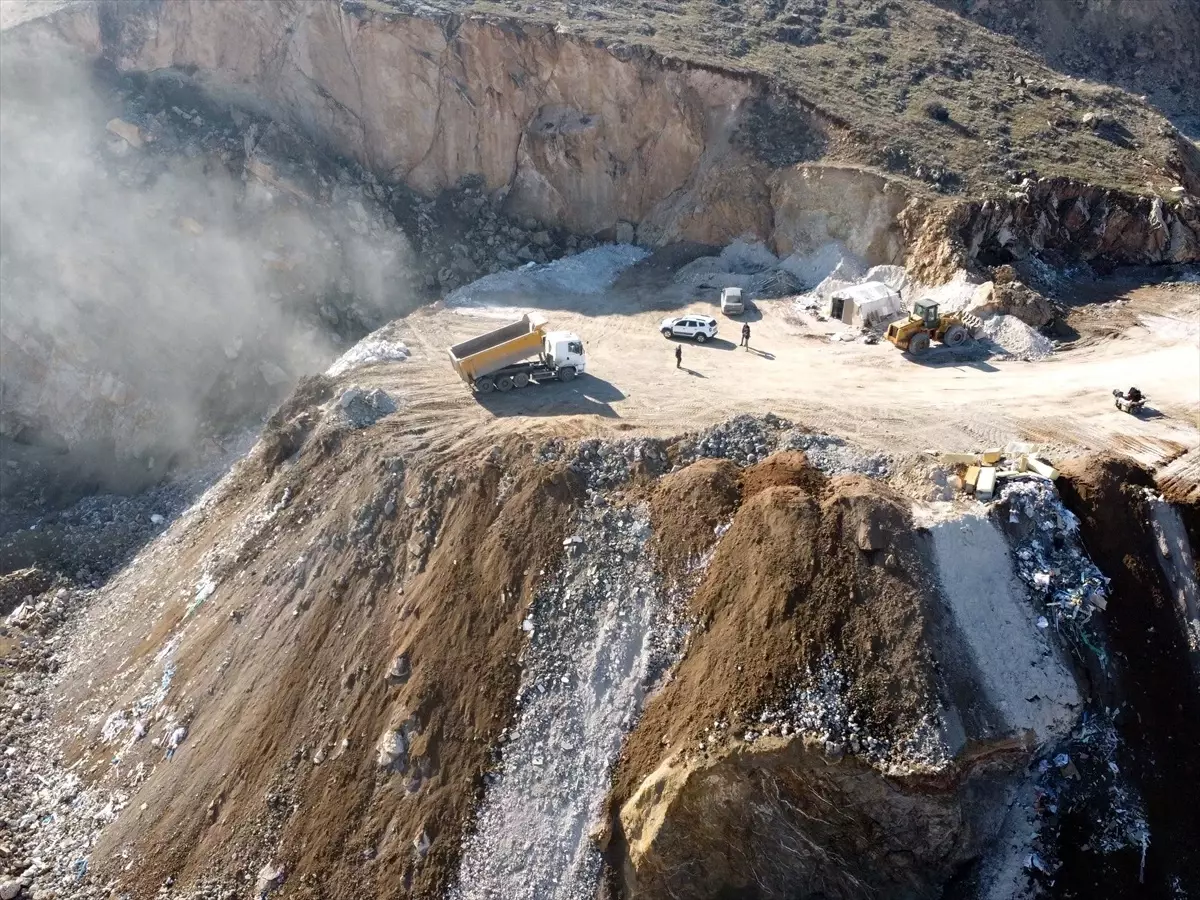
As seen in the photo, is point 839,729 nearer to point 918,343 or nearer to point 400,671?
point 400,671

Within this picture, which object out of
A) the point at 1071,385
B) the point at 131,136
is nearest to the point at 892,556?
the point at 1071,385

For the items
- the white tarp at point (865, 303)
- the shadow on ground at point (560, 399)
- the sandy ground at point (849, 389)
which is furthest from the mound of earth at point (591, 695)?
the white tarp at point (865, 303)

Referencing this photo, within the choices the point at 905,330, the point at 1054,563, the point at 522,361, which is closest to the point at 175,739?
the point at 522,361

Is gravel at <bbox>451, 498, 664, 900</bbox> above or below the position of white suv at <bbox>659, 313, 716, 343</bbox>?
below

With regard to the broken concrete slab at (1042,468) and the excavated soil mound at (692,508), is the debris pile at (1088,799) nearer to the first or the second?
the broken concrete slab at (1042,468)

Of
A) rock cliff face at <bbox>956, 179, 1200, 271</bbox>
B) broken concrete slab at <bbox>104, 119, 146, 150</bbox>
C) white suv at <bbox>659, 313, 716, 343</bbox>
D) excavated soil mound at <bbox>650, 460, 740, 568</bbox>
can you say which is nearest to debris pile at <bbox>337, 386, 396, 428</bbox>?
excavated soil mound at <bbox>650, 460, 740, 568</bbox>

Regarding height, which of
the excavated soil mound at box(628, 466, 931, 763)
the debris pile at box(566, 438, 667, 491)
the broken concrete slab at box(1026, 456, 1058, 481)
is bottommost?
the excavated soil mound at box(628, 466, 931, 763)

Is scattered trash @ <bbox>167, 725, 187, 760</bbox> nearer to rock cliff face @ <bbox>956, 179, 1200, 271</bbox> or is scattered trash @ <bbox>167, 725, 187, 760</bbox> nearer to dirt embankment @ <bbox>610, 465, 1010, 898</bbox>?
dirt embankment @ <bbox>610, 465, 1010, 898</bbox>

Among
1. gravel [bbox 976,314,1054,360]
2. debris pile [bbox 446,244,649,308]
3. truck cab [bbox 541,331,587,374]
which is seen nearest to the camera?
gravel [bbox 976,314,1054,360]
